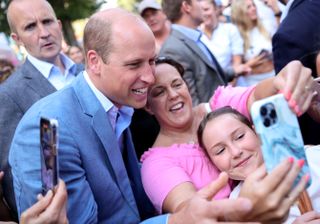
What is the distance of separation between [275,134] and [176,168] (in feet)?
2.77

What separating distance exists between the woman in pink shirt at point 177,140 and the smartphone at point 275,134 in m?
0.35

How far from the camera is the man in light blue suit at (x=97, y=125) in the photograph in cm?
171

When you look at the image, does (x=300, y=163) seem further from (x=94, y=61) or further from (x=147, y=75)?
(x=94, y=61)

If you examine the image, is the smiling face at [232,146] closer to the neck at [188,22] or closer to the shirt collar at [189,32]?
the shirt collar at [189,32]

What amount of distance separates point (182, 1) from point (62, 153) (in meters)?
2.65

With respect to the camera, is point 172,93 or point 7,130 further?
point 7,130

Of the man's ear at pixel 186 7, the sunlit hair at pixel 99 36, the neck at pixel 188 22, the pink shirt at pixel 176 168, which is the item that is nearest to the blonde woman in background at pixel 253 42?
the neck at pixel 188 22

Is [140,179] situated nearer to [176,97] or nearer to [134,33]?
[176,97]

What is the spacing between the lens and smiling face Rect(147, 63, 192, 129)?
2334mm

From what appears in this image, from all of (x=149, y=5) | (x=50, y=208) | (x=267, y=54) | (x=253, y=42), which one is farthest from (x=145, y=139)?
(x=253, y=42)

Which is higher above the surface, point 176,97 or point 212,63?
point 176,97

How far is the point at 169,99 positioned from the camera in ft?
7.70

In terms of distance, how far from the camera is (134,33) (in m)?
1.93

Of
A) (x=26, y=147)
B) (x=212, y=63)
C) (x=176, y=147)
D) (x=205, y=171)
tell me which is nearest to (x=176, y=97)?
(x=176, y=147)
